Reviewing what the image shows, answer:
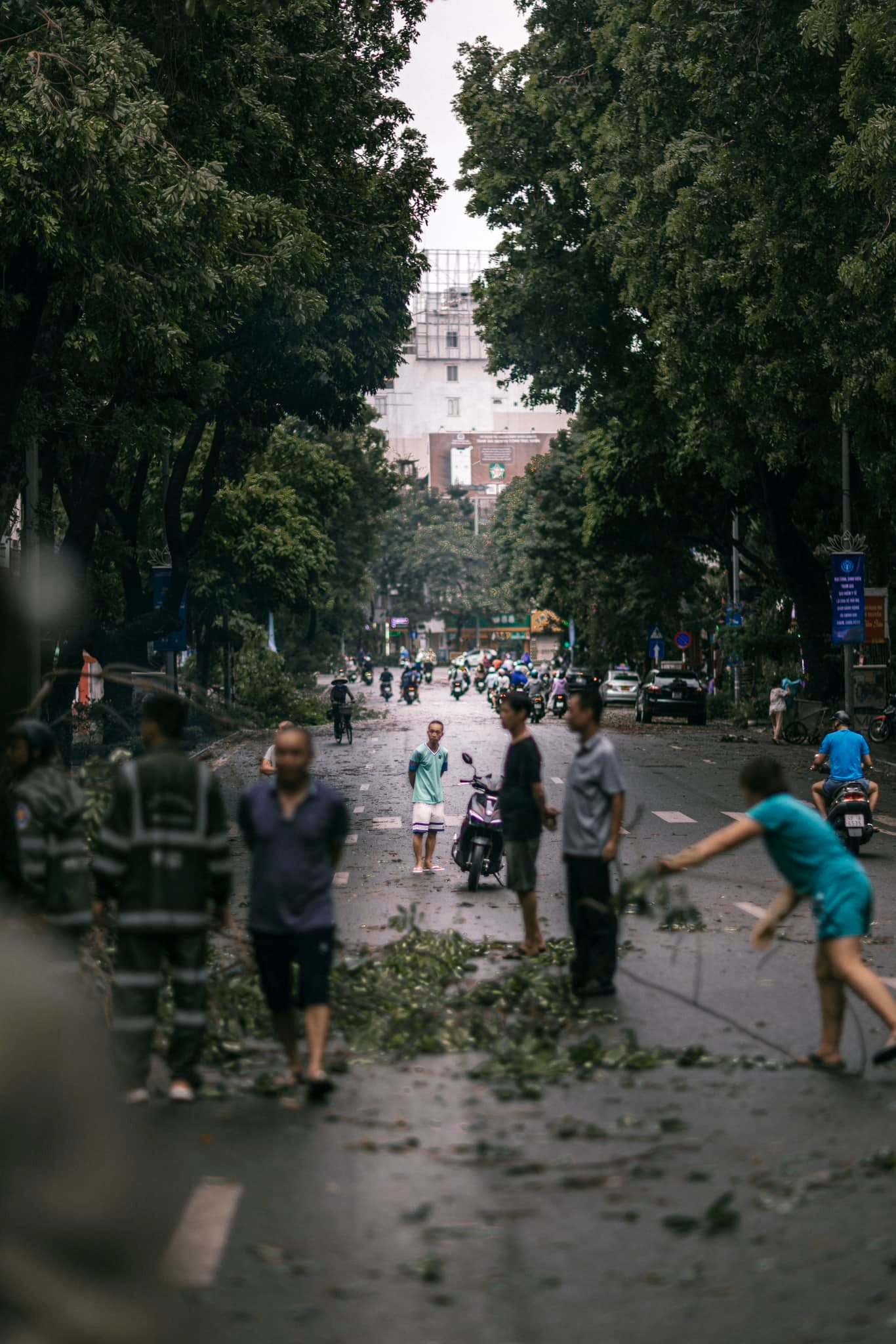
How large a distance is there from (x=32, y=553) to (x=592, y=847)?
56.1 feet

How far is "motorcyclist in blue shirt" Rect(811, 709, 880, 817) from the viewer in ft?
57.7

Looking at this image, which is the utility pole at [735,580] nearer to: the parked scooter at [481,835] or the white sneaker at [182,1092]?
the parked scooter at [481,835]

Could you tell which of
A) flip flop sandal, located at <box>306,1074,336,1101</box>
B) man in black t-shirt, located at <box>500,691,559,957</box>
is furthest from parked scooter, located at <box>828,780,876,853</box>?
flip flop sandal, located at <box>306,1074,336,1101</box>

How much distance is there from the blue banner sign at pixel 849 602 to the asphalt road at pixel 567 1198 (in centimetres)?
2331

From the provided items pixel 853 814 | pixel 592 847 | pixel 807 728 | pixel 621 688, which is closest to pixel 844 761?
pixel 853 814

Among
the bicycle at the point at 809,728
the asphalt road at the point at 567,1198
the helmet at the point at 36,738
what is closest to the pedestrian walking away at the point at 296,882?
the asphalt road at the point at 567,1198

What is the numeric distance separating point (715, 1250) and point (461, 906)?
8.91 metres

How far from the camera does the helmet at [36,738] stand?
8.06 meters

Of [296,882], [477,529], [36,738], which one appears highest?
[477,529]

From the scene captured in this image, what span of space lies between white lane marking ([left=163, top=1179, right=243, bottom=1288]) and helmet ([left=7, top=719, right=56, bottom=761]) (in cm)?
242

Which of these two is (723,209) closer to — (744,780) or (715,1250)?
(744,780)

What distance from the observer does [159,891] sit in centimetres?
748

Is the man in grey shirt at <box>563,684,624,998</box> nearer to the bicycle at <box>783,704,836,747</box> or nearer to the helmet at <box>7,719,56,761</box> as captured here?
the helmet at <box>7,719,56,761</box>

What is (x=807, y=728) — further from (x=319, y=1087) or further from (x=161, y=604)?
(x=319, y=1087)
